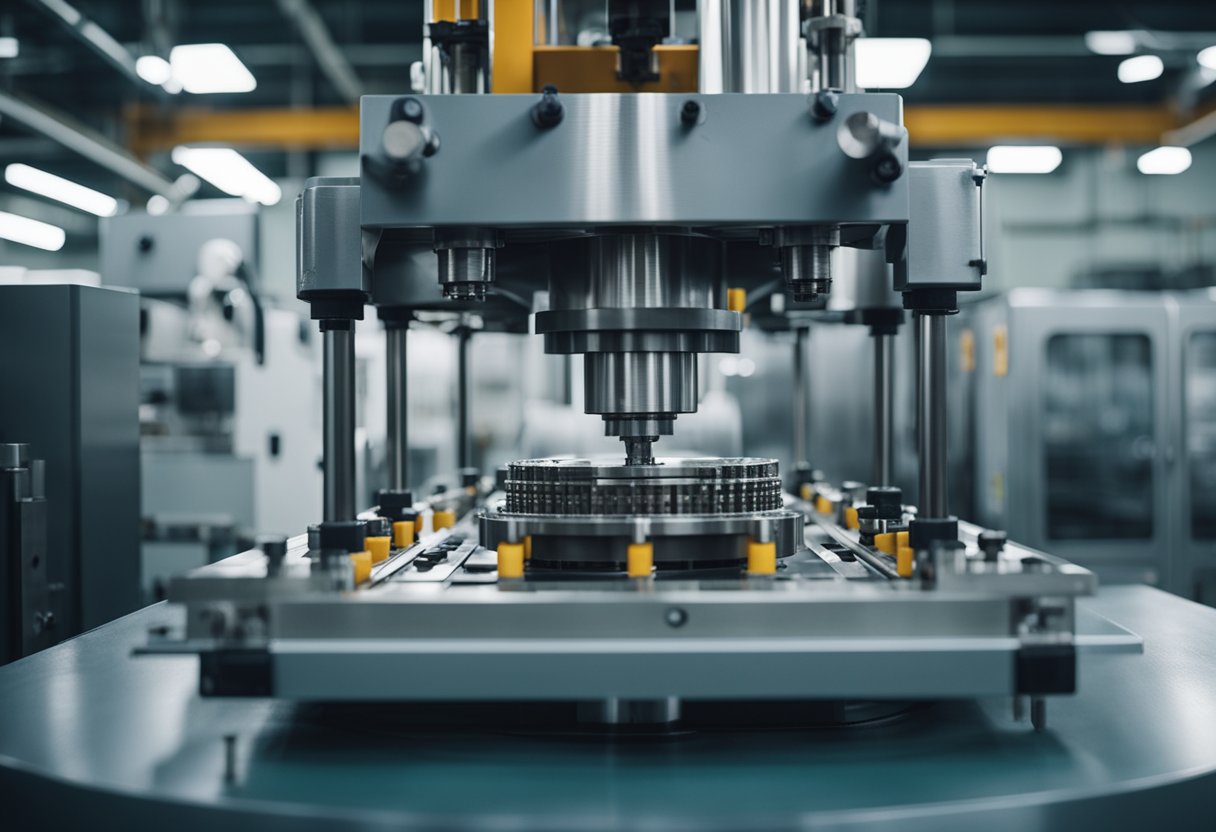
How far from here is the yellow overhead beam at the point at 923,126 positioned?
521cm

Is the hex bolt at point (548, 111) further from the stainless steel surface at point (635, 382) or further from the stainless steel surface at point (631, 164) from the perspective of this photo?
the stainless steel surface at point (635, 382)

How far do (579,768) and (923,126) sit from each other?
5131 mm

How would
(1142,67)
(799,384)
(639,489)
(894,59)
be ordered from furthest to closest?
(1142,67), (894,59), (799,384), (639,489)

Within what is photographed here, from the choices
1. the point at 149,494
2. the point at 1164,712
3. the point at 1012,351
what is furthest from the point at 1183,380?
the point at 149,494

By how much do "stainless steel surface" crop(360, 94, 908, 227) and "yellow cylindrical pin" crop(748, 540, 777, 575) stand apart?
284 mm

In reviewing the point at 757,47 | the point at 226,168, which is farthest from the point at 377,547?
the point at 226,168

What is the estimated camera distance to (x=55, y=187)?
4656 millimetres

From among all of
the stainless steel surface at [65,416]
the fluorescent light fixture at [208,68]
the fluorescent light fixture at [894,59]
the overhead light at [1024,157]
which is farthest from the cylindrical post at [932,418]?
the overhead light at [1024,157]

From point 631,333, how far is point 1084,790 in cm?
55

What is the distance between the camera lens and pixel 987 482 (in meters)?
3.41

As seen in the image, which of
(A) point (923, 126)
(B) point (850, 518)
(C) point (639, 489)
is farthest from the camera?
(A) point (923, 126)

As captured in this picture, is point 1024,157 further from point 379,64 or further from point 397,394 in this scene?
point 397,394

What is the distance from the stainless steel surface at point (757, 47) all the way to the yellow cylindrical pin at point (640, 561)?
454 millimetres

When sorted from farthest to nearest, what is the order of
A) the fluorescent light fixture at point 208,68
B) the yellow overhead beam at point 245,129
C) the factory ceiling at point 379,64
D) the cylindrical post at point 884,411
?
the yellow overhead beam at point 245,129
the factory ceiling at point 379,64
the fluorescent light fixture at point 208,68
the cylindrical post at point 884,411
